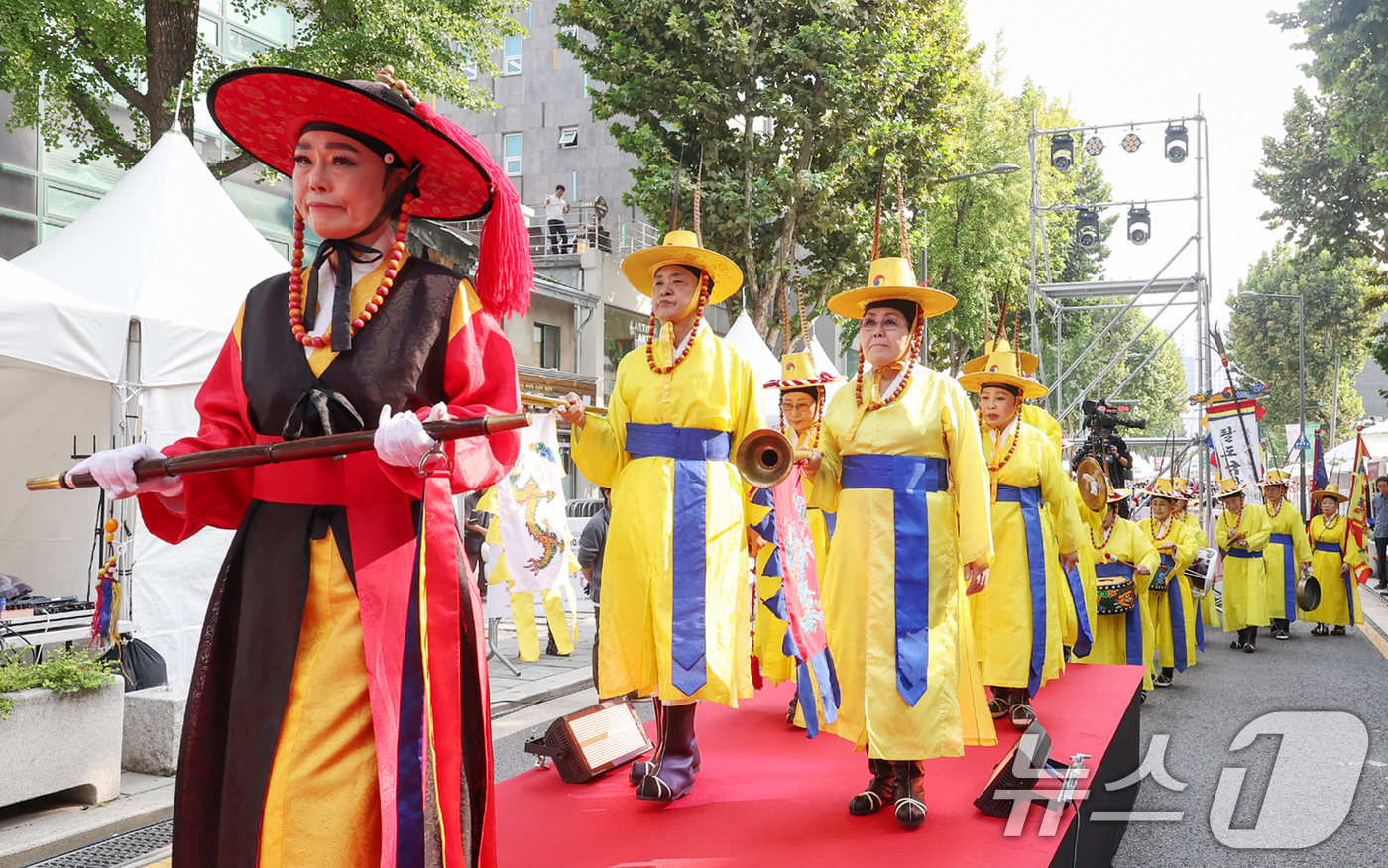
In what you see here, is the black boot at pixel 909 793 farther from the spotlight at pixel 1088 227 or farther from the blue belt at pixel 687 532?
the spotlight at pixel 1088 227

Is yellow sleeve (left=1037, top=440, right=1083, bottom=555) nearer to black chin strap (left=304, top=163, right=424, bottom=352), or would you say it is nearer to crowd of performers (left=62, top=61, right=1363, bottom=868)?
crowd of performers (left=62, top=61, right=1363, bottom=868)

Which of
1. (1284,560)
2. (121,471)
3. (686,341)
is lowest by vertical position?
(1284,560)

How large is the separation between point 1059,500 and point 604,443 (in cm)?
338

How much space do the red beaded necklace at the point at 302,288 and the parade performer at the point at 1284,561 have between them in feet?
40.3

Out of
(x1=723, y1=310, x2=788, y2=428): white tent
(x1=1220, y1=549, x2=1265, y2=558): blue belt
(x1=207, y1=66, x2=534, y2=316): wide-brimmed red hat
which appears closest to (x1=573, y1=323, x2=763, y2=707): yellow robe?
(x1=207, y1=66, x2=534, y2=316): wide-brimmed red hat

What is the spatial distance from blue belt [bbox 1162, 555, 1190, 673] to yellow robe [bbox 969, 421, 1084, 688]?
137 inches

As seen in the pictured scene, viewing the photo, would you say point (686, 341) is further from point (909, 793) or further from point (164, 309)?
point (164, 309)

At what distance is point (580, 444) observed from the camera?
410 centimetres

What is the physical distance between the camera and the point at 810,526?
582cm

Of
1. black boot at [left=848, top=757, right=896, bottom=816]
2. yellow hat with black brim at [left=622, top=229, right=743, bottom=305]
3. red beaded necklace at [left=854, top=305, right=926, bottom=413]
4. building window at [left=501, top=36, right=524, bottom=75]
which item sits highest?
building window at [left=501, top=36, right=524, bottom=75]

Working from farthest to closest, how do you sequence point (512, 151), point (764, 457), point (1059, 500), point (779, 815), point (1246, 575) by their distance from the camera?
point (512, 151) < point (1246, 575) < point (1059, 500) < point (779, 815) < point (764, 457)

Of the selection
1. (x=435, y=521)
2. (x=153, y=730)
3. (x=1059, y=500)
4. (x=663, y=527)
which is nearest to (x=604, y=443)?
(x=663, y=527)

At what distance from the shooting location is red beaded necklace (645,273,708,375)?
417cm

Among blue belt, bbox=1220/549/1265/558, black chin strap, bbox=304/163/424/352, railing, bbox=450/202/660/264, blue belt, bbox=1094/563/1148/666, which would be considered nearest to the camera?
black chin strap, bbox=304/163/424/352
